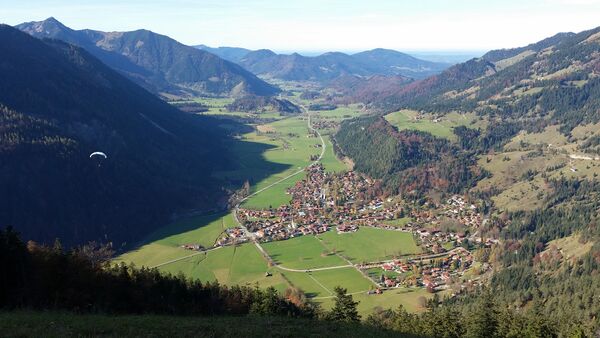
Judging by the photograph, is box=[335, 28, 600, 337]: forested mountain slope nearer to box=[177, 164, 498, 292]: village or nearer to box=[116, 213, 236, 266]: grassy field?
box=[177, 164, 498, 292]: village

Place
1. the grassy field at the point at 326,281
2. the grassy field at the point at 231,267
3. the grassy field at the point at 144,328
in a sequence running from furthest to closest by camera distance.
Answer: the grassy field at the point at 231,267 → the grassy field at the point at 326,281 → the grassy field at the point at 144,328

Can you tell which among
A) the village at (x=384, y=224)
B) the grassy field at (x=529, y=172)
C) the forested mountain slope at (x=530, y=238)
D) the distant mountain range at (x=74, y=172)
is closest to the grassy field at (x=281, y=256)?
the village at (x=384, y=224)

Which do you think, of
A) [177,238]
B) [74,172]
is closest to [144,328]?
[177,238]

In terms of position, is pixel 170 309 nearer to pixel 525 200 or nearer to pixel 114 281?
pixel 114 281

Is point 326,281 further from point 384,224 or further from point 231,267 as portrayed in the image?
point 384,224

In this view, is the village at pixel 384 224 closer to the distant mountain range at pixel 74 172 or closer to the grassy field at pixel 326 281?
the grassy field at pixel 326 281
